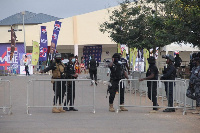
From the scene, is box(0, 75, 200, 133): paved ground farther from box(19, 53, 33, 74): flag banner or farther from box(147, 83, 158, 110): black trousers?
box(19, 53, 33, 74): flag banner

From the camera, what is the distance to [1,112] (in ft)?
45.6

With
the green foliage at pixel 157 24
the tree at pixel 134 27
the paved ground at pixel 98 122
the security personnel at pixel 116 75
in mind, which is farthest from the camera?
the tree at pixel 134 27

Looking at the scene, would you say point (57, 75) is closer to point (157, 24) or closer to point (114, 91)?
point (114, 91)

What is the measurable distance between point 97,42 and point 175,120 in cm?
4729

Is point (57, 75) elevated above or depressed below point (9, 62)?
below

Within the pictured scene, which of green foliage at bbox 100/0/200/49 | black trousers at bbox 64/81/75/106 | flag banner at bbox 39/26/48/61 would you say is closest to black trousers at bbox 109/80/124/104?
black trousers at bbox 64/81/75/106

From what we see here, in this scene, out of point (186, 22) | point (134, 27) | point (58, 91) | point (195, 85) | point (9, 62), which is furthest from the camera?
point (9, 62)

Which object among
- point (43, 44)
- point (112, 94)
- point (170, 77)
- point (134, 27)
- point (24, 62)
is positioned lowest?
point (112, 94)

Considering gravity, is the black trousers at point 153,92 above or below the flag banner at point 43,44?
below

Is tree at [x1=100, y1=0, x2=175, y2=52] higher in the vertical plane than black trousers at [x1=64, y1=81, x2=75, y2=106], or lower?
higher

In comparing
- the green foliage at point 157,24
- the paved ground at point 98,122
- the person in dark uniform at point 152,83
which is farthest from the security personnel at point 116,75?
the green foliage at point 157,24

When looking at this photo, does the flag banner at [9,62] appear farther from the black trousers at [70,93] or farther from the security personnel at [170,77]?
the security personnel at [170,77]

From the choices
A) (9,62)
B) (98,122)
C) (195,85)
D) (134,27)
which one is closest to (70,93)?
(98,122)

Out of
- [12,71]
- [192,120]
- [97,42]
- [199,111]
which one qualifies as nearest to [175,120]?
[192,120]
